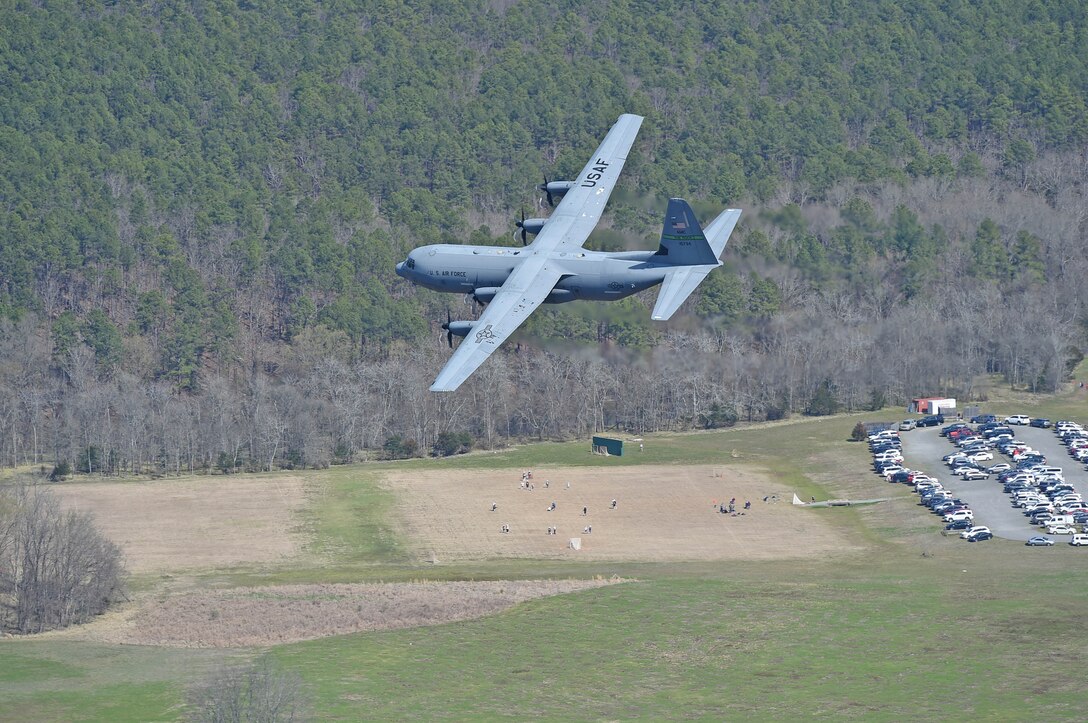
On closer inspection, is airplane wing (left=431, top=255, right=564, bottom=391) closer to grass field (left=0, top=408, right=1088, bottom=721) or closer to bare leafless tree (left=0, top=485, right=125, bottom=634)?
grass field (left=0, top=408, right=1088, bottom=721)

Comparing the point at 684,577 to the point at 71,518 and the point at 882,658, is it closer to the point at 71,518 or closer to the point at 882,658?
the point at 882,658

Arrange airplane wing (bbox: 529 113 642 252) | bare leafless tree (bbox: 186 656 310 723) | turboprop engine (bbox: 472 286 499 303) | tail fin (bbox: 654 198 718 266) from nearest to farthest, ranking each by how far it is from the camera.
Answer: turboprop engine (bbox: 472 286 499 303), tail fin (bbox: 654 198 718 266), airplane wing (bbox: 529 113 642 252), bare leafless tree (bbox: 186 656 310 723)

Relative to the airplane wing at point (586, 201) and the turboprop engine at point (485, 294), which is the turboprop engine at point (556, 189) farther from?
the turboprop engine at point (485, 294)

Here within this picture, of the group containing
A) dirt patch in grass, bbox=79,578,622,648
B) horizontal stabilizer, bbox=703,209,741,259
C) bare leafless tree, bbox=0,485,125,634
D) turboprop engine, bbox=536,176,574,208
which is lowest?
dirt patch in grass, bbox=79,578,622,648

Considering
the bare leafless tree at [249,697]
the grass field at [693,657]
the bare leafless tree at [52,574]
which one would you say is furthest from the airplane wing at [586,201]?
the bare leafless tree at [52,574]

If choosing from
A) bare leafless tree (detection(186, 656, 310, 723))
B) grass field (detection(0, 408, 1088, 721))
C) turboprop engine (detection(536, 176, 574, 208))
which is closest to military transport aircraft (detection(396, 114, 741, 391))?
turboprop engine (detection(536, 176, 574, 208))

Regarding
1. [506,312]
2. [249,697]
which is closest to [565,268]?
[506,312]
